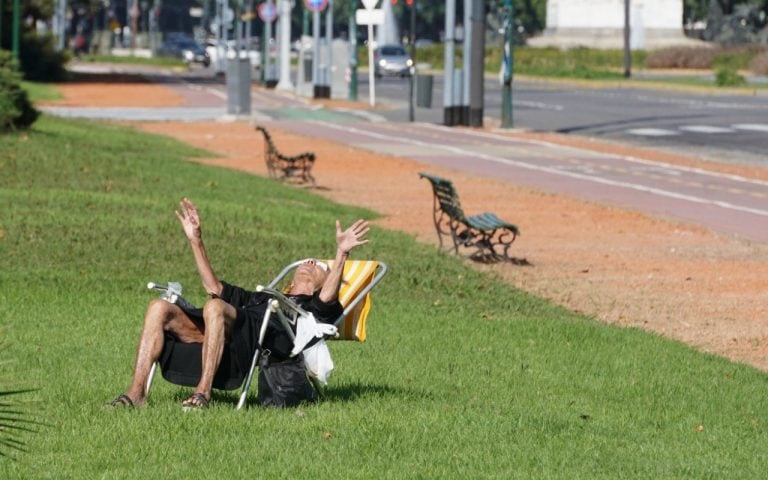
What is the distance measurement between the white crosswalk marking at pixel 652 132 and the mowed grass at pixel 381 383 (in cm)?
2128

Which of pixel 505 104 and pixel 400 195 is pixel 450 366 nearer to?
pixel 400 195

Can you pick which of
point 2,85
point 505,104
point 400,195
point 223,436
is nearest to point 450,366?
point 223,436

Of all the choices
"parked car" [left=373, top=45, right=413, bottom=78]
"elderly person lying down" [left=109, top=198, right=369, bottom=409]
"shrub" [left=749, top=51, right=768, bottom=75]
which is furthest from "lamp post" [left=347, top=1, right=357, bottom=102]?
"elderly person lying down" [left=109, top=198, right=369, bottom=409]

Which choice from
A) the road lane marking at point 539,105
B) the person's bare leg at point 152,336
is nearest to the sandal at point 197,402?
the person's bare leg at point 152,336

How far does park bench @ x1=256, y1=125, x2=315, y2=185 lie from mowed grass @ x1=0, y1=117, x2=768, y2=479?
6.70 meters

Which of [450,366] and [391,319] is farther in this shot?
[391,319]

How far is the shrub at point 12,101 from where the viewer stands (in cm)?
2950

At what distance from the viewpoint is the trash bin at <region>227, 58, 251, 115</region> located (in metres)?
44.5

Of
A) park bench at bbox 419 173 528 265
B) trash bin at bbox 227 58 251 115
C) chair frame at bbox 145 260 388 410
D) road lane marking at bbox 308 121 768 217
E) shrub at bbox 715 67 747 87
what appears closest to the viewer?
chair frame at bbox 145 260 388 410

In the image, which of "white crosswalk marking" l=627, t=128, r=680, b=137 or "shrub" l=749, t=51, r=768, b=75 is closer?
"white crosswalk marking" l=627, t=128, r=680, b=137

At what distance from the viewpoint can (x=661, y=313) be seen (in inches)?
558

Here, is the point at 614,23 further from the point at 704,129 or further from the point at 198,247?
A: the point at 198,247

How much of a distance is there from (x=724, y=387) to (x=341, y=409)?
8.79 feet

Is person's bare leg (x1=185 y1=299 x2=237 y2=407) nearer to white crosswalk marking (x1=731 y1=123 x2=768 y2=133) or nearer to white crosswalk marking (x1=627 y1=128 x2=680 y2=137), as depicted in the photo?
white crosswalk marking (x1=627 y1=128 x2=680 y2=137)
